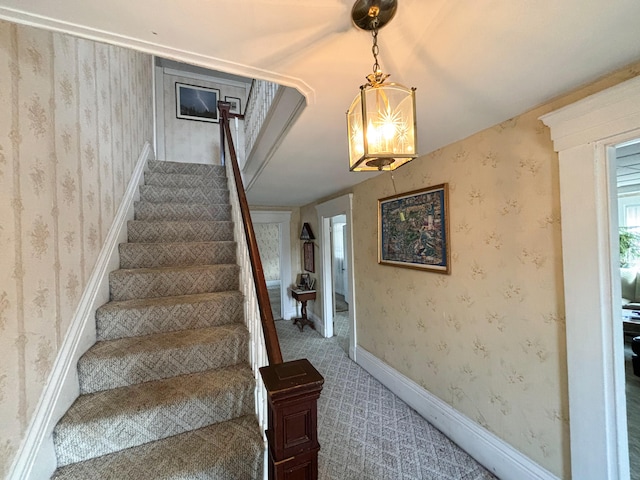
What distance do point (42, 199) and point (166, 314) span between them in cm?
88

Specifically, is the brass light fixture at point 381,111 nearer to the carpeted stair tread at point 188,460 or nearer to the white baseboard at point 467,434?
the carpeted stair tread at point 188,460

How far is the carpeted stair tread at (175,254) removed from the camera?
1958 mm

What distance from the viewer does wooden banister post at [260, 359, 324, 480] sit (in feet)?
2.55

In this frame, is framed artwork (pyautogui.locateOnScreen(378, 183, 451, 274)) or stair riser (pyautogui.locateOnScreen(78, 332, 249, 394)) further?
framed artwork (pyautogui.locateOnScreen(378, 183, 451, 274))

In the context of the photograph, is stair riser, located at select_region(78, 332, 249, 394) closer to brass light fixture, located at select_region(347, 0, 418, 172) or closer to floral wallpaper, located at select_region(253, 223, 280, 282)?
brass light fixture, located at select_region(347, 0, 418, 172)

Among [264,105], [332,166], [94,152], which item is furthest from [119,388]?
[264,105]

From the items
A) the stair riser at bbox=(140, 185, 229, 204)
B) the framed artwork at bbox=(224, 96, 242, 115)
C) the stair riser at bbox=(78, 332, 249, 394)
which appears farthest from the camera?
the framed artwork at bbox=(224, 96, 242, 115)

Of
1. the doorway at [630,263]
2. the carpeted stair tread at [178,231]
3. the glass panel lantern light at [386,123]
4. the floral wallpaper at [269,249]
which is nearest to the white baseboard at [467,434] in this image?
the doorway at [630,263]

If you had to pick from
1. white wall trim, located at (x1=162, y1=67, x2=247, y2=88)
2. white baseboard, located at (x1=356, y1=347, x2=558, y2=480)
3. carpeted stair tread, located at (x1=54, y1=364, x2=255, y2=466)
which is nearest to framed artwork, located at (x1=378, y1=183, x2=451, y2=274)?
white baseboard, located at (x1=356, y1=347, x2=558, y2=480)

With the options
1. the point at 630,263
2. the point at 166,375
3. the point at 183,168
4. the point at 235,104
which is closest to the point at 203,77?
the point at 235,104

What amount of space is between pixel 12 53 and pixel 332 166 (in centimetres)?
189

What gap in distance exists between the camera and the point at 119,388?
1.36m

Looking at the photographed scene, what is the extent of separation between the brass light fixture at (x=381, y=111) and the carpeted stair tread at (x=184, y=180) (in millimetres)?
2528

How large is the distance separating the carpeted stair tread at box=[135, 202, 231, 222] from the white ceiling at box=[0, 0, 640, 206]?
165 centimetres
